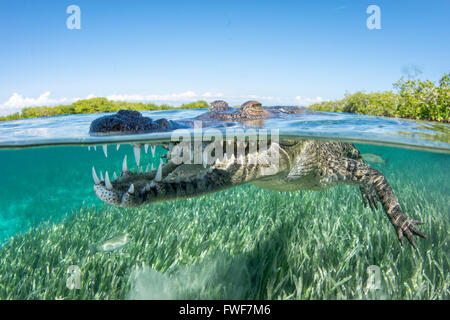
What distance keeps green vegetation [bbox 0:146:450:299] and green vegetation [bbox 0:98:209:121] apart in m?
3.35

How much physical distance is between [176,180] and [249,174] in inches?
42.6

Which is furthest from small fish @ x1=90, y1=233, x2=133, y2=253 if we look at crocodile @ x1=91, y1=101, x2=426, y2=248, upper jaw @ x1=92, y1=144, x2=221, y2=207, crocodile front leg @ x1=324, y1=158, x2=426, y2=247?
crocodile front leg @ x1=324, y1=158, x2=426, y2=247

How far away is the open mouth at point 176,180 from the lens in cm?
246

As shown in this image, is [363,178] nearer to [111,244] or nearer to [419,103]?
[111,244]

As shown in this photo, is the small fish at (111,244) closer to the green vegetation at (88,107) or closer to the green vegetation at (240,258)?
the green vegetation at (240,258)

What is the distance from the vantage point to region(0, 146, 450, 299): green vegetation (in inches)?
120

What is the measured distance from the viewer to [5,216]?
14.1m

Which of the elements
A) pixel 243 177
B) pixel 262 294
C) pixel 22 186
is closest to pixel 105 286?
pixel 262 294

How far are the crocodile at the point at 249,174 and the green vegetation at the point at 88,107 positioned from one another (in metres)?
4.85

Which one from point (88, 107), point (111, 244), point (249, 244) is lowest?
point (249, 244)

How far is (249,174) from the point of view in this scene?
339 centimetres

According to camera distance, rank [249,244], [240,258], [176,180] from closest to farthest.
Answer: [176,180] < [240,258] < [249,244]

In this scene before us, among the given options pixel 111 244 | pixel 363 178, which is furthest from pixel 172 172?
pixel 363 178

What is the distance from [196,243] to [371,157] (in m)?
6.06
